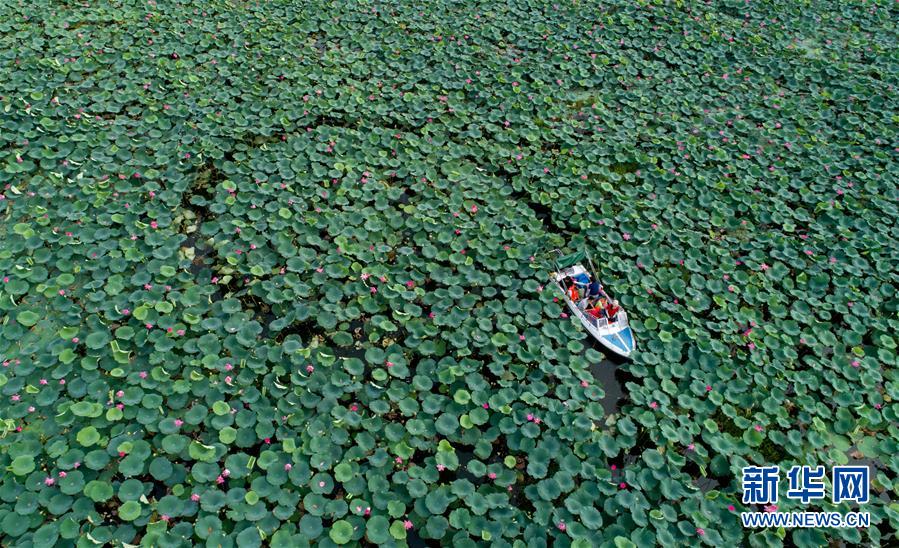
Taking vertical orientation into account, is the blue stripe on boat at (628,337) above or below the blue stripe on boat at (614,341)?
above

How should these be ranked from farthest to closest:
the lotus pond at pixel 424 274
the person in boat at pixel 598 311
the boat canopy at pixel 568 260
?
the boat canopy at pixel 568 260
the person in boat at pixel 598 311
the lotus pond at pixel 424 274

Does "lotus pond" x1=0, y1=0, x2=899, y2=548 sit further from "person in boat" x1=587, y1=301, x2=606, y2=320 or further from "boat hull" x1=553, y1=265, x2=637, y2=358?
"person in boat" x1=587, y1=301, x2=606, y2=320

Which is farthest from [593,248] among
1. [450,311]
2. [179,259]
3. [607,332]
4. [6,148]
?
[6,148]

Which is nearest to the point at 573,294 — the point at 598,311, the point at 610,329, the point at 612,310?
the point at 598,311

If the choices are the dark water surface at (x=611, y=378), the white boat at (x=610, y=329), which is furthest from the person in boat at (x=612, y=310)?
the dark water surface at (x=611, y=378)

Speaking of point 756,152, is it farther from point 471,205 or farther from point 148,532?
point 148,532

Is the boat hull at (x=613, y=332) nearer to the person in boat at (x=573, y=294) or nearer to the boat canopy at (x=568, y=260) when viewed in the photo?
the person in boat at (x=573, y=294)

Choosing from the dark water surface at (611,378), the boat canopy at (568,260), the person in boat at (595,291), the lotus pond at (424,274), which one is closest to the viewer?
the lotus pond at (424,274)

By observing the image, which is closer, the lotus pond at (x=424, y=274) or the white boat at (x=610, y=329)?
the lotus pond at (x=424, y=274)

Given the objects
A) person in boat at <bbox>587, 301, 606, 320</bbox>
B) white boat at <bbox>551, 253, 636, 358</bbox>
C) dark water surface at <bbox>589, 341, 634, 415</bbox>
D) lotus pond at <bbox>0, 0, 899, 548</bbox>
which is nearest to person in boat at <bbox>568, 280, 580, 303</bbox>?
white boat at <bbox>551, 253, 636, 358</bbox>
